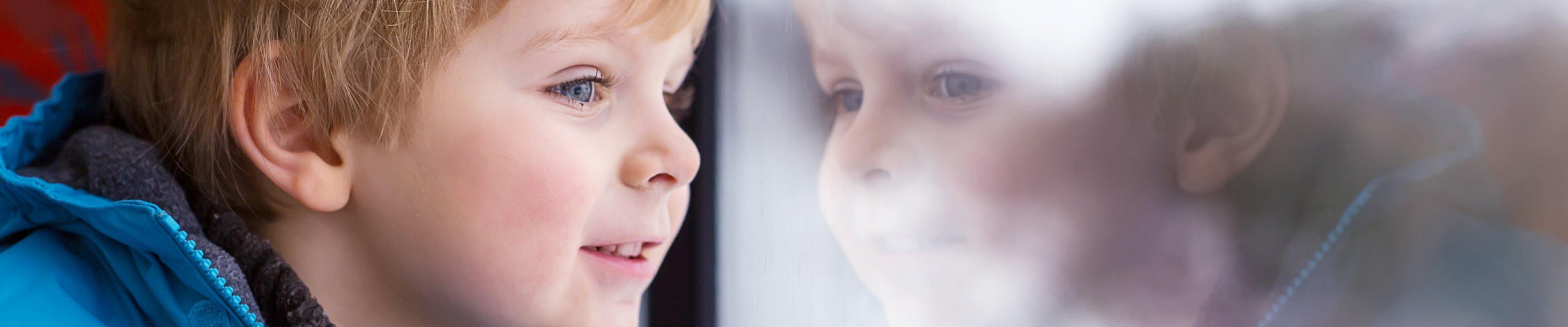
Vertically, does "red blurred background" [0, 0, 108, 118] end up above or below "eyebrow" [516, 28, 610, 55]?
above

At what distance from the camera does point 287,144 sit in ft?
1.60

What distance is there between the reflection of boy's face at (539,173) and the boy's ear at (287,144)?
16mm

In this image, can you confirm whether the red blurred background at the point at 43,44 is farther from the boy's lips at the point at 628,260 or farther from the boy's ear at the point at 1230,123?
the boy's ear at the point at 1230,123

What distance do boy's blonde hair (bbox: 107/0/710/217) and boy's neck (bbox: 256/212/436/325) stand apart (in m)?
0.03

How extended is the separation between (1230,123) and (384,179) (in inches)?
16.9

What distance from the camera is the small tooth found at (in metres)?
0.49

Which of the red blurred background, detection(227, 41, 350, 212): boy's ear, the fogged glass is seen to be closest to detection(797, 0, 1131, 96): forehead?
the fogged glass

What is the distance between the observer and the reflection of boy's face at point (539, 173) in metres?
Answer: 0.46

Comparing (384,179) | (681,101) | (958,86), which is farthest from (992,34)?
Answer: (384,179)

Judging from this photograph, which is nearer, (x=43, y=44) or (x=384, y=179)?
(x=384, y=179)

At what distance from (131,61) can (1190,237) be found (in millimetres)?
617

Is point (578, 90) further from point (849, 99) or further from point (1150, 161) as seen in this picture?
point (1150, 161)

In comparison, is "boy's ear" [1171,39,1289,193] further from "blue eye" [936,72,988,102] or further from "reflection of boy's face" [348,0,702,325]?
"reflection of boy's face" [348,0,702,325]

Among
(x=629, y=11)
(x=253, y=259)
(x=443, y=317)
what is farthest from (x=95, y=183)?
(x=629, y=11)
